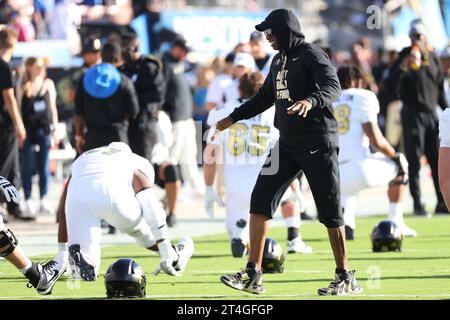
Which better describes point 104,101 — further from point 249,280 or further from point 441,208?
point 441,208

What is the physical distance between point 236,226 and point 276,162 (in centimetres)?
283

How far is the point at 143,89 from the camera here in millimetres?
16031

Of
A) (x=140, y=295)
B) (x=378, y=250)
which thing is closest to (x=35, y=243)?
(x=378, y=250)

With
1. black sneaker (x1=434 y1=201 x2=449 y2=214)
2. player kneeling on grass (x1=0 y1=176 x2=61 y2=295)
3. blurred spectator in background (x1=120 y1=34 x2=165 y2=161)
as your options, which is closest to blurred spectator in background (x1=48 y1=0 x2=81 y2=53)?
blurred spectator in background (x1=120 y1=34 x2=165 y2=161)

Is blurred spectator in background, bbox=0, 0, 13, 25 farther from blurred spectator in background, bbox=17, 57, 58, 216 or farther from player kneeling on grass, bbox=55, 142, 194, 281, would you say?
player kneeling on grass, bbox=55, 142, 194, 281

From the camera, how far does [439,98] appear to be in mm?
18344

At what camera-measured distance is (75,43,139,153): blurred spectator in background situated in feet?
48.5

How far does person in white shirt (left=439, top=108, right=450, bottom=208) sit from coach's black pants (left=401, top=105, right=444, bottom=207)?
7032mm

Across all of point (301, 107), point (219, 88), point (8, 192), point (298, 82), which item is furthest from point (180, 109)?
point (301, 107)

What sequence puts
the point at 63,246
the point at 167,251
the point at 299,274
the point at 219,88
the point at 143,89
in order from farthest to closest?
the point at 219,88 < the point at 143,89 < the point at 299,274 < the point at 63,246 < the point at 167,251

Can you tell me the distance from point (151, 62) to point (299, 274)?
4.88 m

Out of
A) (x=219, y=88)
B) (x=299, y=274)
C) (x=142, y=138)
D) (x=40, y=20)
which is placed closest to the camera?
(x=299, y=274)

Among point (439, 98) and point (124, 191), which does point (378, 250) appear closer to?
point (124, 191)
